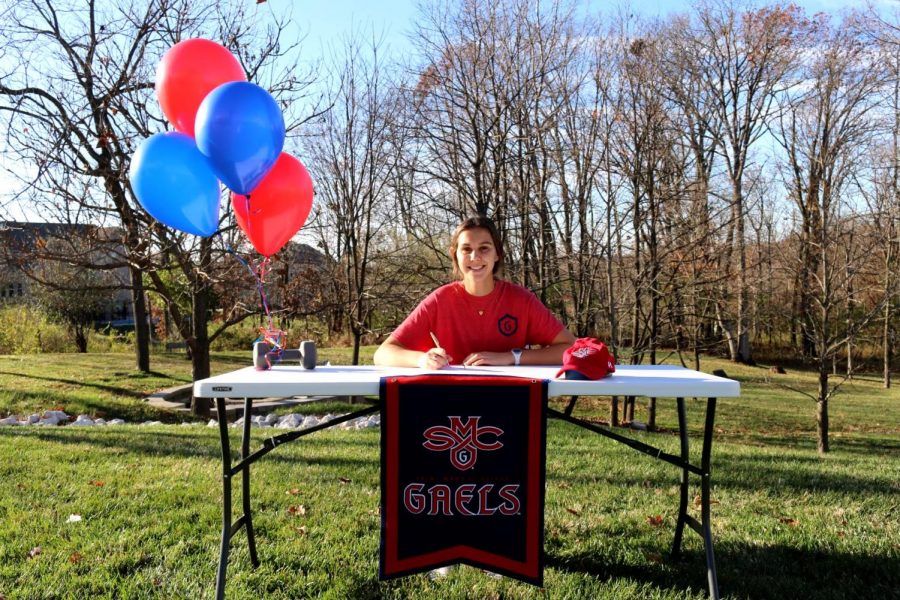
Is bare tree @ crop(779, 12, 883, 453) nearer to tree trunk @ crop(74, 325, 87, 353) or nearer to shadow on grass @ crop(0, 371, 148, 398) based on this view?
shadow on grass @ crop(0, 371, 148, 398)

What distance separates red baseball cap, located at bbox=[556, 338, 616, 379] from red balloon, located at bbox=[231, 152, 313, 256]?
1.75 m

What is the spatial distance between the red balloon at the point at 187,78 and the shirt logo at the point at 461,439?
210cm

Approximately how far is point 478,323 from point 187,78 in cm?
199

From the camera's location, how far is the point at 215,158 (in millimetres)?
2623

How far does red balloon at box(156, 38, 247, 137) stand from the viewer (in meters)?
3.06

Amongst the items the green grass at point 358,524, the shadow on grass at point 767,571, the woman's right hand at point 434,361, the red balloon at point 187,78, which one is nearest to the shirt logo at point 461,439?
the woman's right hand at point 434,361

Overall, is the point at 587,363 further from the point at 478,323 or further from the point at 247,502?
the point at 247,502

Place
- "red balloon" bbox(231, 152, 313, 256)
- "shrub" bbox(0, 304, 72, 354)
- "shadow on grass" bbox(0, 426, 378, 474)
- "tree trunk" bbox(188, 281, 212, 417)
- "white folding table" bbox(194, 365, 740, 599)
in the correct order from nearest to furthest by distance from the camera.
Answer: "white folding table" bbox(194, 365, 740, 599)
"red balloon" bbox(231, 152, 313, 256)
"shadow on grass" bbox(0, 426, 378, 474)
"tree trunk" bbox(188, 281, 212, 417)
"shrub" bbox(0, 304, 72, 354)

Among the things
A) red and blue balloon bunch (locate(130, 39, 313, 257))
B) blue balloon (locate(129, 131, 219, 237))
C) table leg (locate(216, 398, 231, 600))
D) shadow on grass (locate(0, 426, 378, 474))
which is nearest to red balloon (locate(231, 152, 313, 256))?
red and blue balloon bunch (locate(130, 39, 313, 257))

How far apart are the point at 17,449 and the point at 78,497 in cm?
177

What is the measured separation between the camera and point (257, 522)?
3033 mm

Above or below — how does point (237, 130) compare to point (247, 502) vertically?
above

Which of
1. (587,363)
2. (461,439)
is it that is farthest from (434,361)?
(587,363)

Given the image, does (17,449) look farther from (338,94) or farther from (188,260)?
(338,94)
